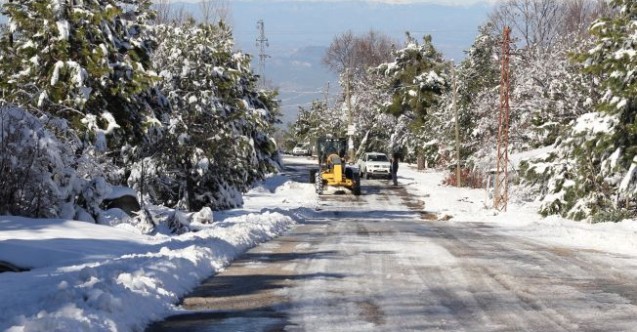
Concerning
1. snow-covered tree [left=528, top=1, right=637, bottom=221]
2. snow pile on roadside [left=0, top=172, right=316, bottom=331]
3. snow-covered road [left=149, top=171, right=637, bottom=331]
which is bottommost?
snow-covered road [left=149, top=171, right=637, bottom=331]

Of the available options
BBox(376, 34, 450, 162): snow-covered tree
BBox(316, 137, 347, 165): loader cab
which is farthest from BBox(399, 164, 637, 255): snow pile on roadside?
BBox(376, 34, 450, 162): snow-covered tree

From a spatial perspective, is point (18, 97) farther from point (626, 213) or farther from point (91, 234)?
point (626, 213)

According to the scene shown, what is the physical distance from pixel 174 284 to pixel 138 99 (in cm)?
1344

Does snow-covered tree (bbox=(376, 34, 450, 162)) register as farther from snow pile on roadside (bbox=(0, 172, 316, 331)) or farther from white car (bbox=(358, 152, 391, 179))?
snow pile on roadside (bbox=(0, 172, 316, 331))

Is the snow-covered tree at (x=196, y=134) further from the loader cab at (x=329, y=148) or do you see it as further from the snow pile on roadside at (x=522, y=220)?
the loader cab at (x=329, y=148)

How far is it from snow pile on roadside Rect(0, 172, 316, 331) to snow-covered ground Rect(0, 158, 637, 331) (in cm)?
1

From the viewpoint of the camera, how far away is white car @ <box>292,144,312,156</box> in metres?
107

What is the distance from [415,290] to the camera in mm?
10664

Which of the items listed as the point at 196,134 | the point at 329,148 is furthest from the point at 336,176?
the point at 196,134

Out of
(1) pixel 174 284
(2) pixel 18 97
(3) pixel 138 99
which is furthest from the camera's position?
(3) pixel 138 99

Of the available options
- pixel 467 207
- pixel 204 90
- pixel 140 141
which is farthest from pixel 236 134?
pixel 467 207

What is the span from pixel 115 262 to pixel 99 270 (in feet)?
3.94

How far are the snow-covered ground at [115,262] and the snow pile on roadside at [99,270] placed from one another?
0.04 feet

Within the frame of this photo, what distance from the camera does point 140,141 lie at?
23.4 metres
